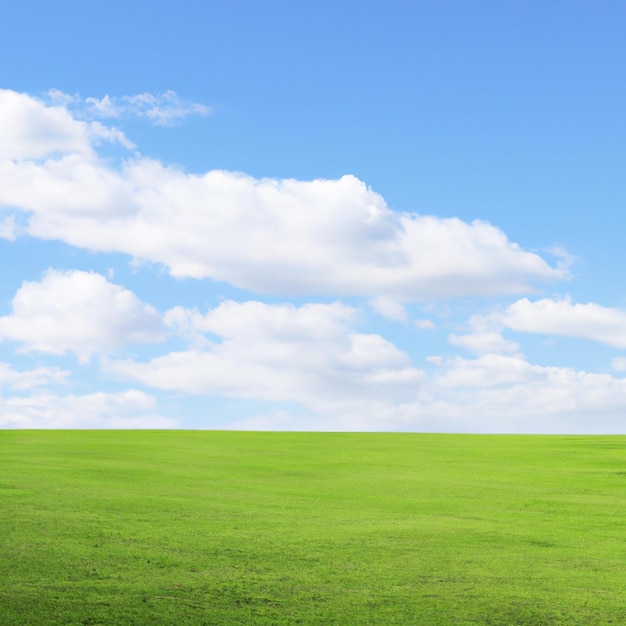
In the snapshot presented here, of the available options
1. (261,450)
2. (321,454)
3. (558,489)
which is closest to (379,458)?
(321,454)

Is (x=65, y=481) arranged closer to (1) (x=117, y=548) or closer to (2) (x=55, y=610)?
(1) (x=117, y=548)

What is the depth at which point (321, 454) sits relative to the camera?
31672 millimetres

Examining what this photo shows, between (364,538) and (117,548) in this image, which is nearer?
(117,548)

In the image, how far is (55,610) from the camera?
383 inches

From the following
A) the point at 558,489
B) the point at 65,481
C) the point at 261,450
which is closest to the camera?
the point at 65,481

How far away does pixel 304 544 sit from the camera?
1372 centimetres

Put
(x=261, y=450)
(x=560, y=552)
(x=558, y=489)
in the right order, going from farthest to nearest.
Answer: (x=261, y=450) → (x=558, y=489) → (x=560, y=552)

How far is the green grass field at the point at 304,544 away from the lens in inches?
407

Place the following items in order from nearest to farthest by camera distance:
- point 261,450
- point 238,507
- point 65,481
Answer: point 238,507 → point 65,481 → point 261,450

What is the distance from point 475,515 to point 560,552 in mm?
3517

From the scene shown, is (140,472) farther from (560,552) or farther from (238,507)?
(560,552)

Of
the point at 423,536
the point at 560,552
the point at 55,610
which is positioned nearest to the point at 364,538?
the point at 423,536

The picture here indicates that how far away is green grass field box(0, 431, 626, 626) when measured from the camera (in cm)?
1034

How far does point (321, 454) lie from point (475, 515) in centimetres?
1456
